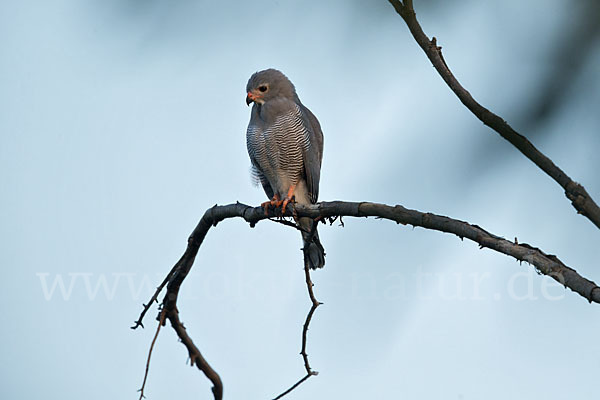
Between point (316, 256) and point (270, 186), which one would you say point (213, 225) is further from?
point (270, 186)

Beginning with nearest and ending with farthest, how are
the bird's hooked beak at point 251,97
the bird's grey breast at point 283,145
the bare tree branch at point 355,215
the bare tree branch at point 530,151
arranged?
the bare tree branch at point 530,151 < the bare tree branch at point 355,215 < the bird's grey breast at point 283,145 < the bird's hooked beak at point 251,97

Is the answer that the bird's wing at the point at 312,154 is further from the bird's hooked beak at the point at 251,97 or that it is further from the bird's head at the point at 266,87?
the bird's hooked beak at the point at 251,97

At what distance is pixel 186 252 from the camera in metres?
3.04

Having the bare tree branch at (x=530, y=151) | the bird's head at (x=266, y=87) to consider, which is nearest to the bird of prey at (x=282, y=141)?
the bird's head at (x=266, y=87)

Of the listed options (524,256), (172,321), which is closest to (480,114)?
(524,256)

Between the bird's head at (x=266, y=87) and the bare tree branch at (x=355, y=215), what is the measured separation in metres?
2.17

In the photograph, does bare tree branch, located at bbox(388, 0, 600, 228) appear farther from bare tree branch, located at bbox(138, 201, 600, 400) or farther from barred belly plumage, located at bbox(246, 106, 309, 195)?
barred belly plumage, located at bbox(246, 106, 309, 195)

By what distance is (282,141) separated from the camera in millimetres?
5961

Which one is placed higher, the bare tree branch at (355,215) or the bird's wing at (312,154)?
the bird's wing at (312,154)

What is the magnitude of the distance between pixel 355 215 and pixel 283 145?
3.70 metres

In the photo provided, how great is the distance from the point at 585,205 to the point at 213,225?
8.59 feet

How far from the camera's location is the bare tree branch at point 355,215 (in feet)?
4.14

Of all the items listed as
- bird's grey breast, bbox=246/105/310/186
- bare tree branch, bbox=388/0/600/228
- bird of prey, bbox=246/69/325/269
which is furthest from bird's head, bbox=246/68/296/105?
bare tree branch, bbox=388/0/600/228

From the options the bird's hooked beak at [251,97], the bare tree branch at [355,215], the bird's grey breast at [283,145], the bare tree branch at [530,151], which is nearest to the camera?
the bare tree branch at [530,151]
